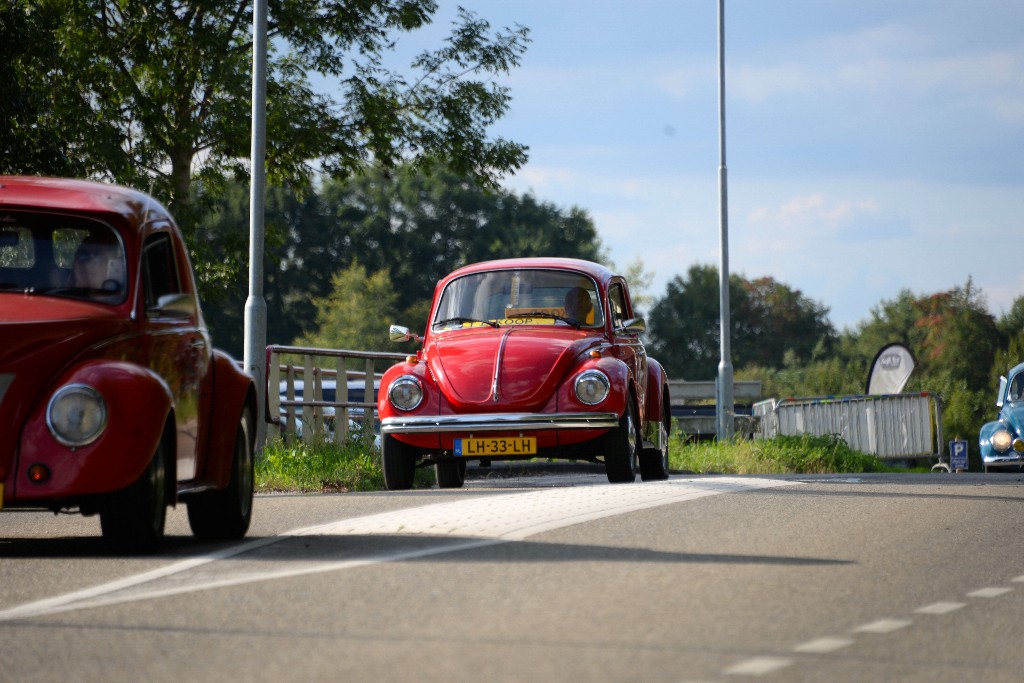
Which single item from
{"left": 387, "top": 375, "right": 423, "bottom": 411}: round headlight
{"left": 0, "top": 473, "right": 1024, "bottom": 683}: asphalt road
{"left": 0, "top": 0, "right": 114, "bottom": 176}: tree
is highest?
{"left": 0, "top": 0, "right": 114, "bottom": 176}: tree

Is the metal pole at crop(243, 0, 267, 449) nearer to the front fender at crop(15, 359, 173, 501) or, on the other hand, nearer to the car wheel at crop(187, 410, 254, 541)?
the car wheel at crop(187, 410, 254, 541)

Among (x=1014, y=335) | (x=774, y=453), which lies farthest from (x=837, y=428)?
(x=1014, y=335)

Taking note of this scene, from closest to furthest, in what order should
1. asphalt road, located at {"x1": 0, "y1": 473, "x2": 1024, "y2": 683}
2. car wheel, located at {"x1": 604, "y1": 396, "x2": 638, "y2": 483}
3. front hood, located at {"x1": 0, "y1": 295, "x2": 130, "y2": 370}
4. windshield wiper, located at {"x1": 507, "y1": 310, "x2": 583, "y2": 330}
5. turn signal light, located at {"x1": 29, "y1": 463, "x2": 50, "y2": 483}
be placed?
asphalt road, located at {"x1": 0, "y1": 473, "x2": 1024, "y2": 683}
turn signal light, located at {"x1": 29, "y1": 463, "x2": 50, "y2": 483}
front hood, located at {"x1": 0, "y1": 295, "x2": 130, "y2": 370}
car wheel, located at {"x1": 604, "y1": 396, "x2": 638, "y2": 483}
windshield wiper, located at {"x1": 507, "y1": 310, "x2": 583, "y2": 330}

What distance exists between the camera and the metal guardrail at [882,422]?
33656 millimetres

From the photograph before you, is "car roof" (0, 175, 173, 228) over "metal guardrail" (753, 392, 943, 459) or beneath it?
over

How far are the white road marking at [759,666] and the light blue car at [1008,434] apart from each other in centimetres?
1839

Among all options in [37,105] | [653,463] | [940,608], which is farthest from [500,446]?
[37,105]

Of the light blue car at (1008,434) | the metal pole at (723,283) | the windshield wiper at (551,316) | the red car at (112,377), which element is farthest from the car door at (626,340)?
the metal pole at (723,283)

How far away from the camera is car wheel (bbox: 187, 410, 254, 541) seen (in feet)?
32.2

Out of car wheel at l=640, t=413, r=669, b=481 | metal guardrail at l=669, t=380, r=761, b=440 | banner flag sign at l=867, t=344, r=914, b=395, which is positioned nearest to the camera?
car wheel at l=640, t=413, r=669, b=481

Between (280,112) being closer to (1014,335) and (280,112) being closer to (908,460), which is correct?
(908,460)

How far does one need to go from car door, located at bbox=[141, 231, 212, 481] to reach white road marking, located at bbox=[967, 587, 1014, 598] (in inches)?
157

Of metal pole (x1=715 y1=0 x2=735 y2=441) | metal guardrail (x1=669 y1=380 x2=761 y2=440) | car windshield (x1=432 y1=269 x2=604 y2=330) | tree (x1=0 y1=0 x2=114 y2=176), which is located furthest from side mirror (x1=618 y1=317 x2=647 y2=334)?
metal guardrail (x1=669 y1=380 x2=761 y2=440)

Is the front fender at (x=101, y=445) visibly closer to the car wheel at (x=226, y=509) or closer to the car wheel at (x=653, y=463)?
the car wheel at (x=226, y=509)
